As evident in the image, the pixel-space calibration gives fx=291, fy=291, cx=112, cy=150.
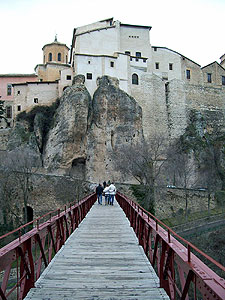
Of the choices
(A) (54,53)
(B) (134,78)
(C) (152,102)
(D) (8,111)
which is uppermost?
(A) (54,53)

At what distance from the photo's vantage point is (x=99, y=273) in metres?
5.21

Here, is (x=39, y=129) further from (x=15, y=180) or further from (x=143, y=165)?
(x=143, y=165)

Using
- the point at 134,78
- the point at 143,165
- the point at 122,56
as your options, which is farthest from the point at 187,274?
the point at 134,78

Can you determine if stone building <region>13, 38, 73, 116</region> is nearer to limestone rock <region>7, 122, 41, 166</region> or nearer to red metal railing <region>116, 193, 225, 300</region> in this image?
limestone rock <region>7, 122, 41, 166</region>

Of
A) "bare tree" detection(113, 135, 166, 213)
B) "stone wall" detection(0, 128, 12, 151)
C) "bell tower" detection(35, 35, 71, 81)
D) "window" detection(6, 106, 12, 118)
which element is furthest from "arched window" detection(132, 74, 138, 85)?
"window" detection(6, 106, 12, 118)

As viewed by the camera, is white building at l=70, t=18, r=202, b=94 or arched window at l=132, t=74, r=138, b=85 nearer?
white building at l=70, t=18, r=202, b=94

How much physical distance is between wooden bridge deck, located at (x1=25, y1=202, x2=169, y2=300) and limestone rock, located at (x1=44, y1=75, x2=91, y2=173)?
26843 mm

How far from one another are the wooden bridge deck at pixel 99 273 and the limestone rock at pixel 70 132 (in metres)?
26.8

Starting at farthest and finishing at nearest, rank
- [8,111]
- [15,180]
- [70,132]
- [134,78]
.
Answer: [8,111]
[134,78]
[70,132]
[15,180]

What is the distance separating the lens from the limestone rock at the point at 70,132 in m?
34.7

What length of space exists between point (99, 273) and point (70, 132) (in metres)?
30.9

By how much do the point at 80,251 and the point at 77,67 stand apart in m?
35.3

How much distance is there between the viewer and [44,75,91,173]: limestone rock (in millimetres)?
34688

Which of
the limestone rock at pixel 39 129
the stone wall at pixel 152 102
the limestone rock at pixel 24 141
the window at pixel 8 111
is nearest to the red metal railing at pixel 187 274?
the limestone rock at pixel 24 141
